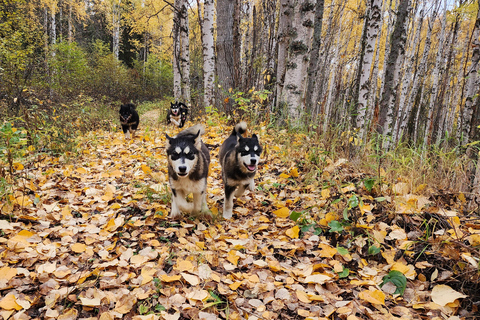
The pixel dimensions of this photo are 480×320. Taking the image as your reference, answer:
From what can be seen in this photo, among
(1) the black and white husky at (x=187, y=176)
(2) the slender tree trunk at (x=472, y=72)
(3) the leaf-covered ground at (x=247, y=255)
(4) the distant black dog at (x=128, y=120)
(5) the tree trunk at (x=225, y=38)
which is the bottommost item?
(3) the leaf-covered ground at (x=247, y=255)

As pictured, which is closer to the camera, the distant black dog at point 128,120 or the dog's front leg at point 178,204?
the dog's front leg at point 178,204

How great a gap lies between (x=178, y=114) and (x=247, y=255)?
8055 mm

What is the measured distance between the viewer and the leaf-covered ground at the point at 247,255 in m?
2.12

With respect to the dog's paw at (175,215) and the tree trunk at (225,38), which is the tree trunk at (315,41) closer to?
the tree trunk at (225,38)

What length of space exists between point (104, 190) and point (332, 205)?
364 cm

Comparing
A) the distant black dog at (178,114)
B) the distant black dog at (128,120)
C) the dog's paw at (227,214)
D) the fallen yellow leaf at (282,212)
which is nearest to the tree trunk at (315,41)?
the distant black dog at (178,114)

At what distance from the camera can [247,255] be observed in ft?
9.56

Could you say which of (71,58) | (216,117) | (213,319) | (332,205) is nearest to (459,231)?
(332,205)

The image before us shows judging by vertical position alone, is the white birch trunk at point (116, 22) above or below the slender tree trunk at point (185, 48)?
above

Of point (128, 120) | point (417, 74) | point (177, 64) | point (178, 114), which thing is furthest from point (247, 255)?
point (417, 74)

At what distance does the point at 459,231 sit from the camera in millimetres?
Answer: 2629

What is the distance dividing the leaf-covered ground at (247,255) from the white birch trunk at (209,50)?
6408mm

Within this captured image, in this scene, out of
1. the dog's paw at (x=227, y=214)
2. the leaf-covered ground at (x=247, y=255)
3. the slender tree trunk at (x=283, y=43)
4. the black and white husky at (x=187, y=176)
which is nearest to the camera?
the leaf-covered ground at (x=247, y=255)

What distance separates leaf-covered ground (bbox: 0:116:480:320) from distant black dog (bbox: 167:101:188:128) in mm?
6002
